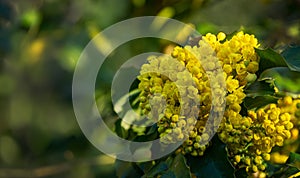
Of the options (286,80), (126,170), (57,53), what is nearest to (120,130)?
(126,170)

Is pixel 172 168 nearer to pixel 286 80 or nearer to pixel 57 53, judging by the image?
pixel 286 80

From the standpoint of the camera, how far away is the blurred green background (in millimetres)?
2020

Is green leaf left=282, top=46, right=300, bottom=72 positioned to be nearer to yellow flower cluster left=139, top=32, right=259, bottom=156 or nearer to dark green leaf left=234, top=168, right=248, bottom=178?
yellow flower cluster left=139, top=32, right=259, bottom=156

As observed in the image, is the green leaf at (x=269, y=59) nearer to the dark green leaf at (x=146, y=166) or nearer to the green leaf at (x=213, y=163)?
the green leaf at (x=213, y=163)

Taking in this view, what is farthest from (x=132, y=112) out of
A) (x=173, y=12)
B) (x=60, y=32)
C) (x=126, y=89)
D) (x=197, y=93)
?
(x=60, y=32)

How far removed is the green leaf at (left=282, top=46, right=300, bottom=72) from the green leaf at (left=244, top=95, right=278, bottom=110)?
6 cm

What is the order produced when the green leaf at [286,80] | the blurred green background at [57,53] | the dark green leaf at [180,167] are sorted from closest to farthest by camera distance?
the dark green leaf at [180,167]
the green leaf at [286,80]
the blurred green background at [57,53]

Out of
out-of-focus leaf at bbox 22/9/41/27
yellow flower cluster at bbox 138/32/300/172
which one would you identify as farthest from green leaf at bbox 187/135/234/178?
out-of-focus leaf at bbox 22/9/41/27

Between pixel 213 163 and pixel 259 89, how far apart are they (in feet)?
0.45

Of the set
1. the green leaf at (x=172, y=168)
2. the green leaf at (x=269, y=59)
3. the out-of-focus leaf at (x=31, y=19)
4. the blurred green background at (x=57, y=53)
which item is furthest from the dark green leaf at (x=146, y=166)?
the out-of-focus leaf at (x=31, y=19)

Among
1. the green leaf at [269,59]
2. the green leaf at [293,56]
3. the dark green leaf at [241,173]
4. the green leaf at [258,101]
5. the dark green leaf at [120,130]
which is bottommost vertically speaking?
the dark green leaf at [120,130]

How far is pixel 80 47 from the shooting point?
203cm

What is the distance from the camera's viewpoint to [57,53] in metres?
2.31

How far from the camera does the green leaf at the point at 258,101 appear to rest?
1.03 metres
